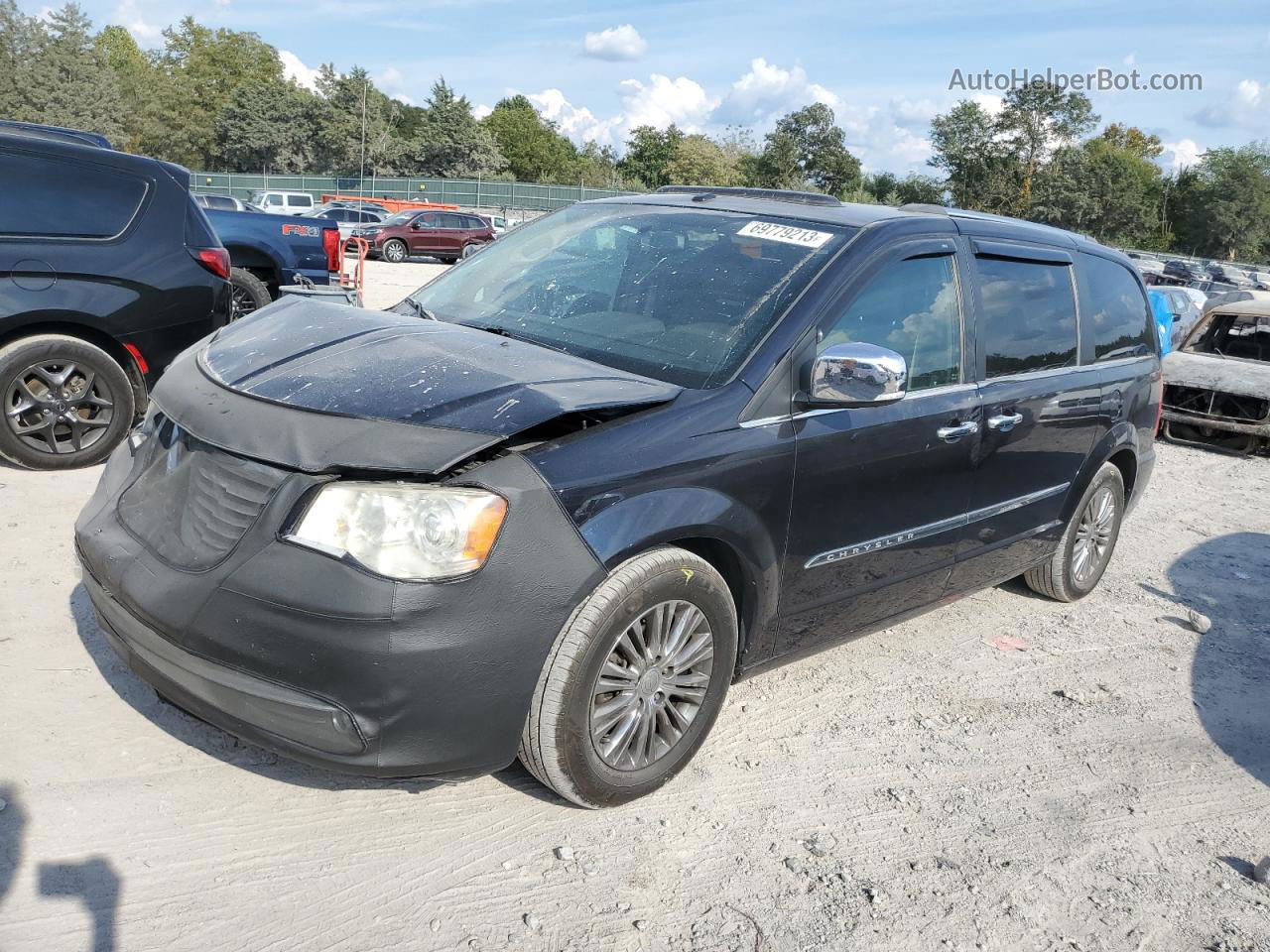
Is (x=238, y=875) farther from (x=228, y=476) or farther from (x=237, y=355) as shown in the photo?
(x=237, y=355)

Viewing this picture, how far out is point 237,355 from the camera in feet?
10.6

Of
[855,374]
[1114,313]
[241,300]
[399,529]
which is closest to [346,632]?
[399,529]

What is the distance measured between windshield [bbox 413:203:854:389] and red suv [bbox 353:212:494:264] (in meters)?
28.9

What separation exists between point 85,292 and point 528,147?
3503 inches

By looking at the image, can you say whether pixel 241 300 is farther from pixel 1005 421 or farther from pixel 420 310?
pixel 1005 421

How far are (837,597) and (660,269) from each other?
1347mm

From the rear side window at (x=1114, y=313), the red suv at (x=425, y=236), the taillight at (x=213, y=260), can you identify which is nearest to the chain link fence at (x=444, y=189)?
the red suv at (x=425, y=236)

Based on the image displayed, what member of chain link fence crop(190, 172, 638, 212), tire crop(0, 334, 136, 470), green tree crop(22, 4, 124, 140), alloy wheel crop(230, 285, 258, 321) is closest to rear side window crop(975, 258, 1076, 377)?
tire crop(0, 334, 136, 470)

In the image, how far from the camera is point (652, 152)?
269 ft

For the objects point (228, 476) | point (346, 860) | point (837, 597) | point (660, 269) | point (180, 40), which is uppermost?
point (180, 40)

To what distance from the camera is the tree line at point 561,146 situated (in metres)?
56.1

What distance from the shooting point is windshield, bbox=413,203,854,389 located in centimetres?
346

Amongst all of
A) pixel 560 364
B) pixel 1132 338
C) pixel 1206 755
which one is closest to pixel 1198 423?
pixel 1132 338

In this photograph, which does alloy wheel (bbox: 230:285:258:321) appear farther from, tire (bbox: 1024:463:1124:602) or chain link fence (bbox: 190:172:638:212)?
chain link fence (bbox: 190:172:638:212)
